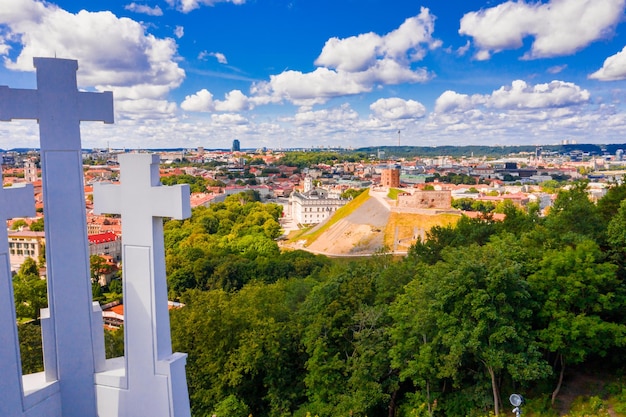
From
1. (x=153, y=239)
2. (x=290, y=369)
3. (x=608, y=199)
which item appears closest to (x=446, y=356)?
(x=290, y=369)

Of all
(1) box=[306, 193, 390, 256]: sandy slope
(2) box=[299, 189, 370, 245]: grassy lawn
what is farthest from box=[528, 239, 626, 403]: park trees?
(2) box=[299, 189, 370, 245]: grassy lawn

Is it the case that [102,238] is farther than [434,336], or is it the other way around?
[102,238]

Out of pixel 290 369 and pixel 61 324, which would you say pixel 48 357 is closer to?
pixel 61 324

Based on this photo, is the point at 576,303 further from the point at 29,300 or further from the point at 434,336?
the point at 29,300

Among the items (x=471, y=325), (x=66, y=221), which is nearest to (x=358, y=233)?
(x=471, y=325)

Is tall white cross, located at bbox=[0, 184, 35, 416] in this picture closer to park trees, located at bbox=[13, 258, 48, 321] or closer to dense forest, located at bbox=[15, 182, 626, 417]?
dense forest, located at bbox=[15, 182, 626, 417]
